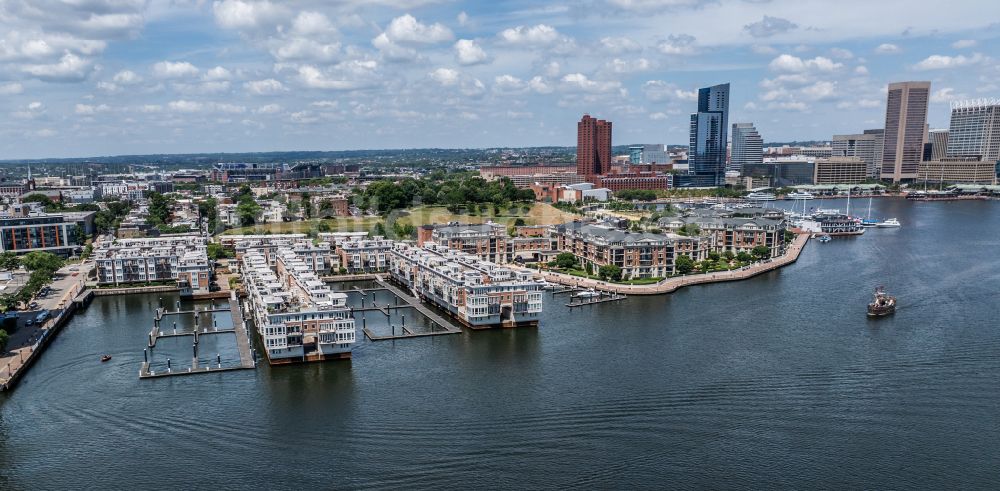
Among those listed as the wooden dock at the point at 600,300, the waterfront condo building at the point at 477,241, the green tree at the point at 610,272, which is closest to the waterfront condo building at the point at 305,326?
the wooden dock at the point at 600,300

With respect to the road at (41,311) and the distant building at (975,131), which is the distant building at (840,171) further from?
the road at (41,311)

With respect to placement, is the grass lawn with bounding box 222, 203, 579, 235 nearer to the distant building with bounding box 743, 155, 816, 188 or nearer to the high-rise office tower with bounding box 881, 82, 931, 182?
the distant building with bounding box 743, 155, 816, 188

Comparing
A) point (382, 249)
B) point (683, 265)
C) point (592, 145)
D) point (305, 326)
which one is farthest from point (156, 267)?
point (592, 145)

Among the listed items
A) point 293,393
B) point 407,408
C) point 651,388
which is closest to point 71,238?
point 293,393

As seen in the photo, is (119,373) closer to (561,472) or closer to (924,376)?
(561,472)

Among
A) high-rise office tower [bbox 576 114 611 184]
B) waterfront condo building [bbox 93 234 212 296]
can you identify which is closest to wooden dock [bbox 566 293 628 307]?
waterfront condo building [bbox 93 234 212 296]
